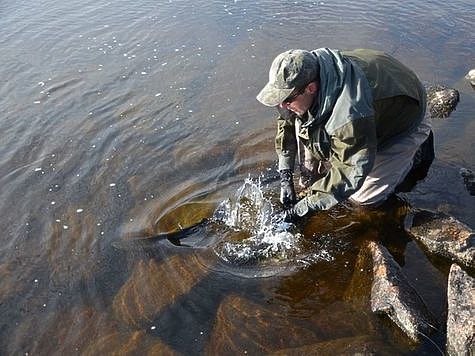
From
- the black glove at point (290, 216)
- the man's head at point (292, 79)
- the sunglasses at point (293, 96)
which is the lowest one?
the black glove at point (290, 216)

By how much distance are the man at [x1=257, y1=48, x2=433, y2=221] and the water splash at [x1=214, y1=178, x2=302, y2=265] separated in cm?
27

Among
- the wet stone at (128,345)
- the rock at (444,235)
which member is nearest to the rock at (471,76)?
the rock at (444,235)

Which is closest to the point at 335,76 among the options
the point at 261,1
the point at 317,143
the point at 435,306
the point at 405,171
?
the point at 317,143

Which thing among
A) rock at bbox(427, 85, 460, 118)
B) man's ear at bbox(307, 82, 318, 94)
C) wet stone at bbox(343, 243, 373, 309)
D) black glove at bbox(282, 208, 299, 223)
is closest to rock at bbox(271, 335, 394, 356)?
wet stone at bbox(343, 243, 373, 309)

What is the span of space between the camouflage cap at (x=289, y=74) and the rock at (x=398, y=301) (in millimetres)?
1882

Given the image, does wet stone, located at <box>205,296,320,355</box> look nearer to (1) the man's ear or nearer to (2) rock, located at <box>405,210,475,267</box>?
(2) rock, located at <box>405,210,475,267</box>

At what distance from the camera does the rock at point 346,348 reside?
3.75 m

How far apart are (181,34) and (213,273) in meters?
6.66

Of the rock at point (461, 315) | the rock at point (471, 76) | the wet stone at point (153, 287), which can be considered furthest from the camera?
the rock at point (471, 76)

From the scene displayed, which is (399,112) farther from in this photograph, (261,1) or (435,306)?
(261,1)

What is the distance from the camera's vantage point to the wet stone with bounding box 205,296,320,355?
3953mm

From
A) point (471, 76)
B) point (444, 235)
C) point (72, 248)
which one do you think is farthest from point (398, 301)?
point (471, 76)

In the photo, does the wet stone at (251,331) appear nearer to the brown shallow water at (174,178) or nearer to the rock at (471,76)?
the brown shallow water at (174,178)

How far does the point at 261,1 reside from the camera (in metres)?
11.3
